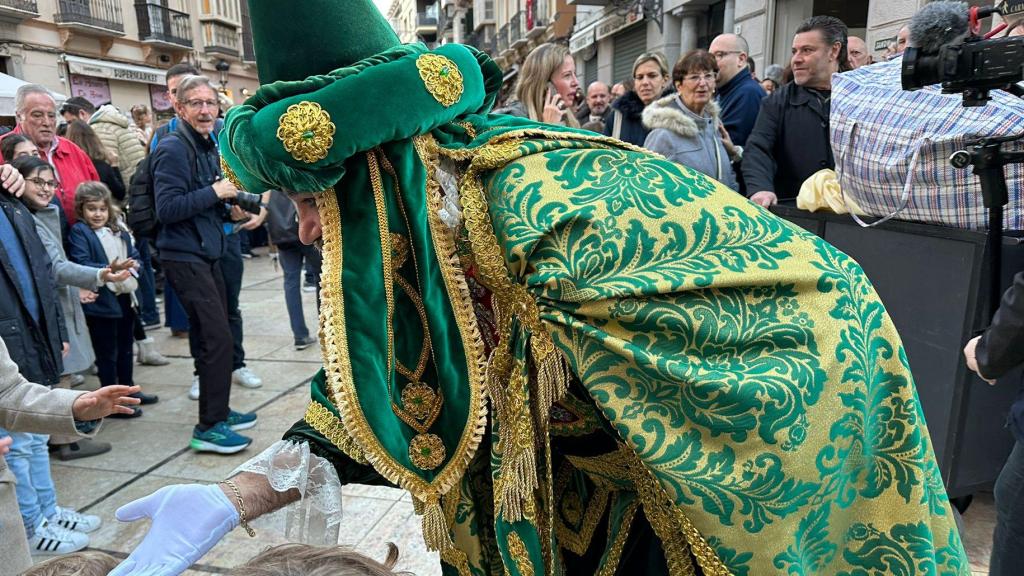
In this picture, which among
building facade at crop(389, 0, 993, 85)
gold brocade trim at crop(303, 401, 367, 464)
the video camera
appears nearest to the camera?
gold brocade trim at crop(303, 401, 367, 464)

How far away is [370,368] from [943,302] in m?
2.19

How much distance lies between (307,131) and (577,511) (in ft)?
3.07

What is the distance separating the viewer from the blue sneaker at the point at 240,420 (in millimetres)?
3779

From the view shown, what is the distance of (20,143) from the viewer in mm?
3824

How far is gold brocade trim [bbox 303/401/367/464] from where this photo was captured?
1.24m

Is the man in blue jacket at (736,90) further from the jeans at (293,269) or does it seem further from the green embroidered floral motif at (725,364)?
the green embroidered floral motif at (725,364)

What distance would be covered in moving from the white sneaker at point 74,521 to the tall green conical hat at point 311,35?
2382 millimetres

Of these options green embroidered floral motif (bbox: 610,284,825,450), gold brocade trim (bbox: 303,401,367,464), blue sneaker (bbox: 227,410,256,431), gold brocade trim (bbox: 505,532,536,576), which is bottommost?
blue sneaker (bbox: 227,410,256,431)

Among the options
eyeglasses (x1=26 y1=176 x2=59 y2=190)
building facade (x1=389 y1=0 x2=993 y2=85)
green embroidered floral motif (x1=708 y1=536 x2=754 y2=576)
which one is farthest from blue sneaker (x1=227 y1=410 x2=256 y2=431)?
building facade (x1=389 y1=0 x2=993 y2=85)

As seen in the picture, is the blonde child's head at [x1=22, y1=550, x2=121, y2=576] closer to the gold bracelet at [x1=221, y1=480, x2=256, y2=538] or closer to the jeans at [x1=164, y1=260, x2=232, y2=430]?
the gold bracelet at [x1=221, y1=480, x2=256, y2=538]

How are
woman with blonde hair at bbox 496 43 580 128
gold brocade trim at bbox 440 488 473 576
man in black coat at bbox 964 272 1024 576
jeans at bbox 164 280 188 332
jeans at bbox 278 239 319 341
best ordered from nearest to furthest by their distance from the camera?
gold brocade trim at bbox 440 488 473 576 < man in black coat at bbox 964 272 1024 576 < woman with blonde hair at bbox 496 43 580 128 < jeans at bbox 278 239 319 341 < jeans at bbox 164 280 188 332

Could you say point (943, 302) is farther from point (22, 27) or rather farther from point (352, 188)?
point (22, 27)

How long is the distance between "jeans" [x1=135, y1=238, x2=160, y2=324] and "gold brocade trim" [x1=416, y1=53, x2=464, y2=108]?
17.6ft

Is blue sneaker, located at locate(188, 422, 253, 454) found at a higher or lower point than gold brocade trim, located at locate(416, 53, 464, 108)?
lower
